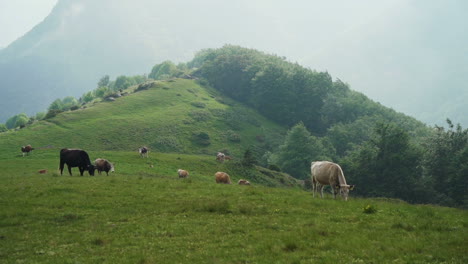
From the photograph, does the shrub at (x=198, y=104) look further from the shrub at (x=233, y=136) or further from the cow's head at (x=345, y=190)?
the cow's head at (x=345, y=190)

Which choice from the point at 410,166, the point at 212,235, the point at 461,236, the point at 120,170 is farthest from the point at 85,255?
the point at 410,166

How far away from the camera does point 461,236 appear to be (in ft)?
42.0

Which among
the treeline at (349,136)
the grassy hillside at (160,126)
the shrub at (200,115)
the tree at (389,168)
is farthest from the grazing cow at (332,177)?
the shrub at (200,115)

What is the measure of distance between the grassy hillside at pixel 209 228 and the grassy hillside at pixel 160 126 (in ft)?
153

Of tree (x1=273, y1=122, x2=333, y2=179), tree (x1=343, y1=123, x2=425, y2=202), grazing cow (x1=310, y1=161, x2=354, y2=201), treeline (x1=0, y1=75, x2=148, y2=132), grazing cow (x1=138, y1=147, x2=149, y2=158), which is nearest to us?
grazing cow (x1=310, y1=161, x2=354, y2=201)

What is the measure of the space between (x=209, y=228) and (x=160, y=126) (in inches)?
3082

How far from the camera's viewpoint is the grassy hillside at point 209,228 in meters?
11.2

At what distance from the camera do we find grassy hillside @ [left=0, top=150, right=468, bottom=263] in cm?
1121

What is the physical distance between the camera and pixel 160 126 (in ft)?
297

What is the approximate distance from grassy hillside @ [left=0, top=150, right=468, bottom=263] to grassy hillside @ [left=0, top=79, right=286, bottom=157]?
46.7 meters

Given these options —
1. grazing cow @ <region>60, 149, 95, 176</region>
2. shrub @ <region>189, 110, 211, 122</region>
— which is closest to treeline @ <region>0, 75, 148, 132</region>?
shrub @ <region>189, 110, 211, 122</region>

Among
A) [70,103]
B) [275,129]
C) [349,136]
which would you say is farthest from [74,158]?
[70,103]

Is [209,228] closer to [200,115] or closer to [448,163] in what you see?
[448,163]

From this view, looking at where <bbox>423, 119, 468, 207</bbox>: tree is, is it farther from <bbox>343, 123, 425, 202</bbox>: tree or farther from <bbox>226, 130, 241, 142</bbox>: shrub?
<bbox>226, 130, 241, 142</bbox>: shrub
